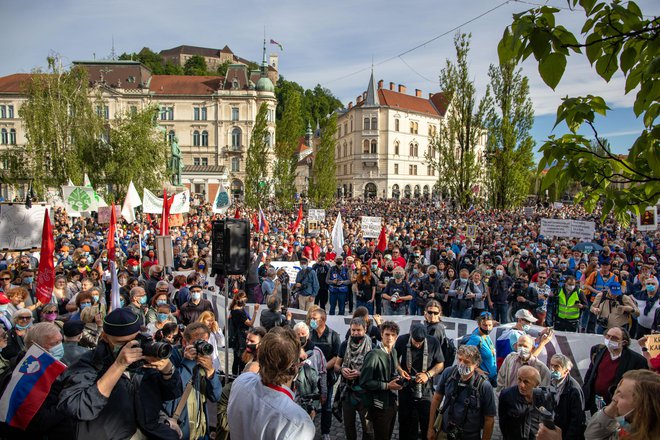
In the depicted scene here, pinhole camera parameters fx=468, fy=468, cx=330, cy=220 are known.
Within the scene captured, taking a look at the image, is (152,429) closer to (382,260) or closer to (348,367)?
(348,367)

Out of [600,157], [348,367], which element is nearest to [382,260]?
[348,367]

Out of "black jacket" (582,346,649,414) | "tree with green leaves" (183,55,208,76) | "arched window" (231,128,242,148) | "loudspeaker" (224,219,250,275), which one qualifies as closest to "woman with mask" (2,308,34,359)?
"loudspeaker" (224,219,250,275)

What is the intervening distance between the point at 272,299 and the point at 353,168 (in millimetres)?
74125

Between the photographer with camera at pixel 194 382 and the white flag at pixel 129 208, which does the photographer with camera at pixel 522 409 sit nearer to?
the photographer with camera at pixel 194 382

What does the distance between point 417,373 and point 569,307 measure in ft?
17.9

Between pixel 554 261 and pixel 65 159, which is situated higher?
pixel 65 159

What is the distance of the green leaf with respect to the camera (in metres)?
2.23

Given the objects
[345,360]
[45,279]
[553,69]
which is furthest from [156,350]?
[45,279]

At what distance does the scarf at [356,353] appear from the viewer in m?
5.24

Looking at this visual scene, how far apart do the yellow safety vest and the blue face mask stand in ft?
28.5

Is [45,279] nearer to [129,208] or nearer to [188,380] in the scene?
[188,380]

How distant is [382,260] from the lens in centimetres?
1376

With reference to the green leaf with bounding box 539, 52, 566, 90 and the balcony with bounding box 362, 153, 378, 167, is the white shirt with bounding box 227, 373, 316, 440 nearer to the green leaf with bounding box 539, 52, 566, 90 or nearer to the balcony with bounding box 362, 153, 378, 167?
the green leaf with bounding box 539, 52, 566, 90

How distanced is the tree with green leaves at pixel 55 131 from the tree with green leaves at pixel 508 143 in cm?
2524
